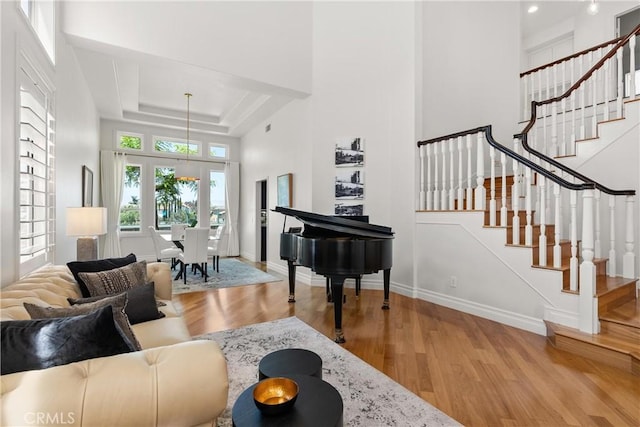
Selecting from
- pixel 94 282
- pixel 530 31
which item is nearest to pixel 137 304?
pixel 94 282

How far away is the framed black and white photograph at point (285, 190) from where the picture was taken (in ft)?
18.7

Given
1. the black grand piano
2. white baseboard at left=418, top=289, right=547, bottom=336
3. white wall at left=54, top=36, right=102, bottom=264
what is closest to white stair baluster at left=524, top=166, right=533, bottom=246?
white baseboard at left=418, top=289, right=547, bottom=336

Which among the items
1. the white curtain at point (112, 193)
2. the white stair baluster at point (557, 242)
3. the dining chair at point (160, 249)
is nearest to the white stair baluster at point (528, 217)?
the white stair baluster at point (557, 242)

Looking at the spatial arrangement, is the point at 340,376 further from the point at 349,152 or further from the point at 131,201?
the point at 131,201

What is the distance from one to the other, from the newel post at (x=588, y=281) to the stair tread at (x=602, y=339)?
74 mm

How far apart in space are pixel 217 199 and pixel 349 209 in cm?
480

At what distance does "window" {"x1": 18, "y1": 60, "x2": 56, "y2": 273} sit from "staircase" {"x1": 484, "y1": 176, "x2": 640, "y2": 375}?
4431mm

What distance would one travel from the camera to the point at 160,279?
107 inches

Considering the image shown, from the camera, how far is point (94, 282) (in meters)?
2.16

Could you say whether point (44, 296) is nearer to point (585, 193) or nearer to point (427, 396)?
point (427, 396)

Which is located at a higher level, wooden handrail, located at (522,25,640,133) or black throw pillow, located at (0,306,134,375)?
wooden handrail, located at (522,25,640,133)

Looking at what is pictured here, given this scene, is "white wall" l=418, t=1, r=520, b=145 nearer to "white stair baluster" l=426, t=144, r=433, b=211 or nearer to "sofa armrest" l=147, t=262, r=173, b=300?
"white stair baluster" l=426, t=144, r=433, b=211

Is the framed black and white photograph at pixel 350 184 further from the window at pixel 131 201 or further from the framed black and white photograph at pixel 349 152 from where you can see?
the window at pixel 131 201

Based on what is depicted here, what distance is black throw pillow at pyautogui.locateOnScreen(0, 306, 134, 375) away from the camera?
1040mm
